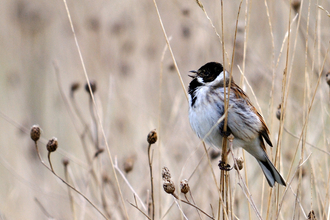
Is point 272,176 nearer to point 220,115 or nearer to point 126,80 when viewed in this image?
point 220,115

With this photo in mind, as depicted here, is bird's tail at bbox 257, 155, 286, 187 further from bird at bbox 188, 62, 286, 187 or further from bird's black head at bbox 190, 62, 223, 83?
bird's black head at bbox 190, 62, 223, 83

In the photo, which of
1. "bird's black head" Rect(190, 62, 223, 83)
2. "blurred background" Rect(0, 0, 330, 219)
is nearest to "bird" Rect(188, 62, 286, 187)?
"bird's black head" Rect(190, 62, 223, 83)

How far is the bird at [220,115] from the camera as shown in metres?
2.67

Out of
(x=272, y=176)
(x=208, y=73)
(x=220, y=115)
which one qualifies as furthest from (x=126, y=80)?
(x=272, y=176)

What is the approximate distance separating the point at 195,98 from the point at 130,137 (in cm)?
253

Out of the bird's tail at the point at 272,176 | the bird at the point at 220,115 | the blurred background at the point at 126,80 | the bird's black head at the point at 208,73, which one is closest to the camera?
the bird's tail at the point at 272,176

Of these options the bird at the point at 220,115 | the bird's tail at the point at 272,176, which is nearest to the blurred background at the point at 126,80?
the bird at the point at 220,115

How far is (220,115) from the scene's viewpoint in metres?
2.64

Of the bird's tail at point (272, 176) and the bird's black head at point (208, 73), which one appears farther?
the bird's black head at point (208, 73)

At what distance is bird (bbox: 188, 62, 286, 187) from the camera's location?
2.67 m

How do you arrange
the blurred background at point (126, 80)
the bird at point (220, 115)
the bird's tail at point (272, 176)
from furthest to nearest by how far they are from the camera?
→ 1. the blurred background at point (126, 80)
2. the bird at point (220, 115)
3. the bird's tail at point (272, 176)

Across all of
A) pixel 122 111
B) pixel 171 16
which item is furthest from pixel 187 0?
pixel 122 111

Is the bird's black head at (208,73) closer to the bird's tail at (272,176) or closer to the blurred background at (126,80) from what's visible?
the bird's tail at (272,176)

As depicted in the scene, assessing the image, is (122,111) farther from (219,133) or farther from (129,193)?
(219,133)
